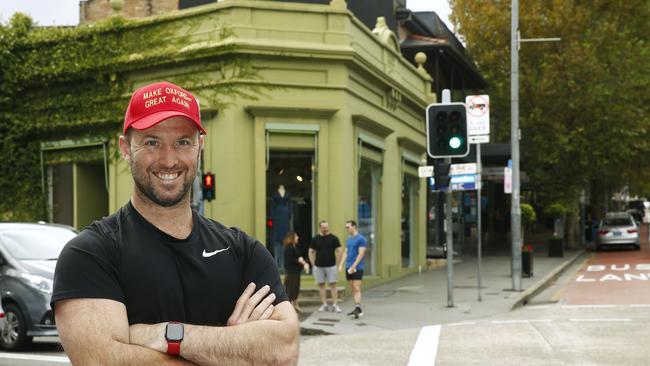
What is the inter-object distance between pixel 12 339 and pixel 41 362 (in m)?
1.74

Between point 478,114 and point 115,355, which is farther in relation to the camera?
point 478,114

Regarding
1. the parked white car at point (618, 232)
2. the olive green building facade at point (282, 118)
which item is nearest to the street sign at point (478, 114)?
the olive green building facade at point (282, 118)

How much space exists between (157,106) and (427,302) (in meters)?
17.0

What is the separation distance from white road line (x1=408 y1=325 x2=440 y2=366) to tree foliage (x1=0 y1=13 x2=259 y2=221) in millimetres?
7811

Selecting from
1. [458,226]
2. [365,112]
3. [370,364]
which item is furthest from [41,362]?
[458,226]

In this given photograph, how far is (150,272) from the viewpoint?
2732mm

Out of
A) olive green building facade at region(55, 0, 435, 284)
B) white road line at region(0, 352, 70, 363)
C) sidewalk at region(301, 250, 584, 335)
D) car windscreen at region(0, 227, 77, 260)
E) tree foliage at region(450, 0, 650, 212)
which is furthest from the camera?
tree foliage at region(450, 0, 650, 212)

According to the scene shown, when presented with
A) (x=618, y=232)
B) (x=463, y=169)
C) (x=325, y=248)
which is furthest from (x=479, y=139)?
(x=618, y=232)

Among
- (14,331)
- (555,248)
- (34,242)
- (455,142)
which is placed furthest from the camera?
(555,248)

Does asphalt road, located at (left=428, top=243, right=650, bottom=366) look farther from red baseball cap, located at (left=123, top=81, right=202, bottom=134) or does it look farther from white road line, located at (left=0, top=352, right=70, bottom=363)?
red baseball cap, located at (left=123, top=81, right=202, bottom=134)

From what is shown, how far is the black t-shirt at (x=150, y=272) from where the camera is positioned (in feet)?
8.79

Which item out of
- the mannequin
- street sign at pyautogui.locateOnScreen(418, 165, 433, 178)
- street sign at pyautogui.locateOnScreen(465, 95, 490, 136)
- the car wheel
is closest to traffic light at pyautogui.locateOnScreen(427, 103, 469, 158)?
street sign at pyautogui.locateOnScreen(418, 165, 433, 178)

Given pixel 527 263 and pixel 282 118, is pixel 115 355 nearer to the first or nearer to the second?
pixel 282 118

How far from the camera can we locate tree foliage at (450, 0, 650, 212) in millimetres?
36938
